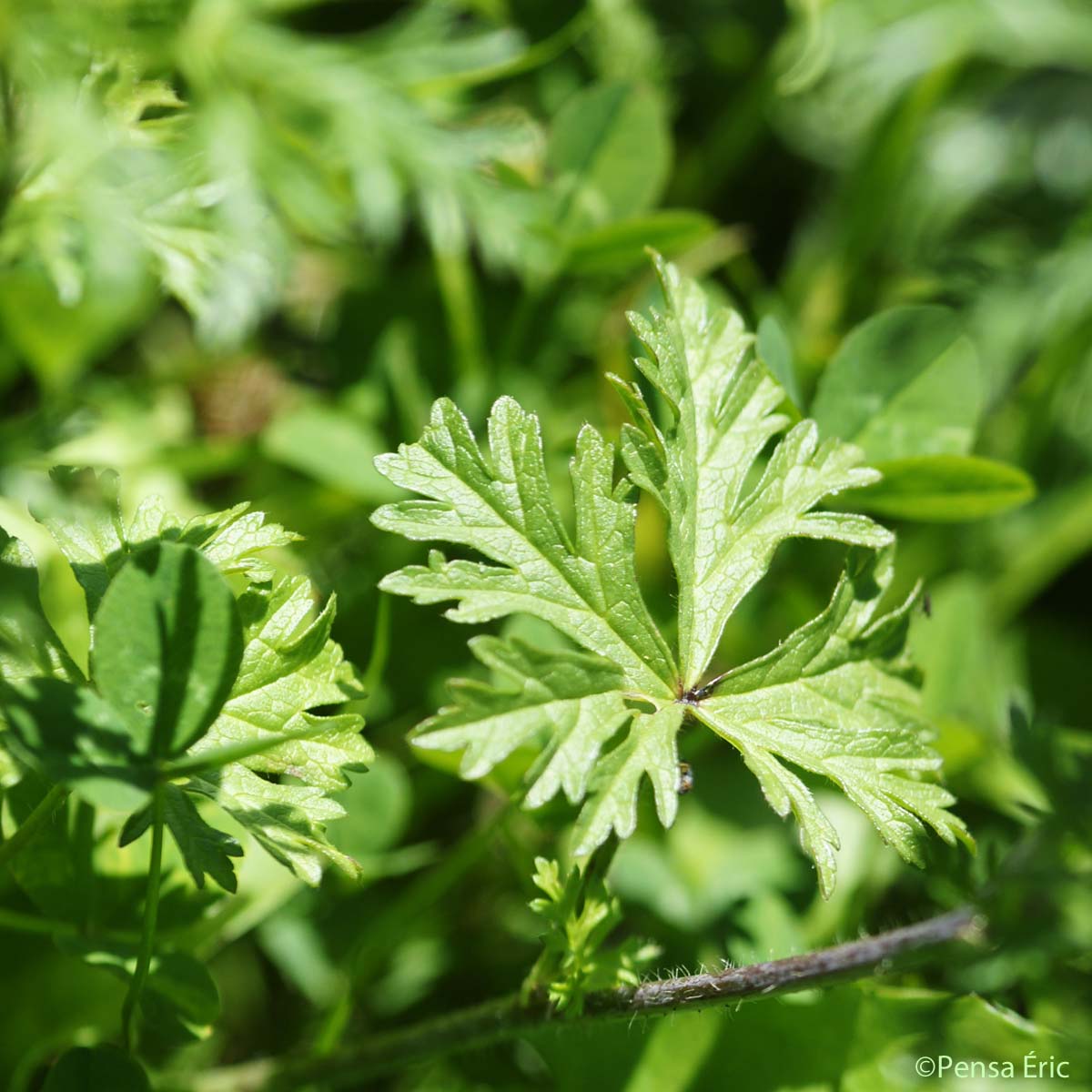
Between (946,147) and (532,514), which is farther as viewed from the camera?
(946,147)

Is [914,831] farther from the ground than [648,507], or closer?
farther from the ground

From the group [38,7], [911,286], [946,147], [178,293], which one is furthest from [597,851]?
[946,147]

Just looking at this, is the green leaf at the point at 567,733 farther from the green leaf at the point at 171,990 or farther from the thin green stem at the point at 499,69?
the thin green stem at the point at 499,69

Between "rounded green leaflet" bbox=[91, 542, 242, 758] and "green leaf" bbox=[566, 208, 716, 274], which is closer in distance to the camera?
"rounded green leaflet" bbox=[91, 542, 242, 758]

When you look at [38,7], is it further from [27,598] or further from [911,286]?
[911,286]

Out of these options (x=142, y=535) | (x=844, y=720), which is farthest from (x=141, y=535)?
(x=844, y=720)

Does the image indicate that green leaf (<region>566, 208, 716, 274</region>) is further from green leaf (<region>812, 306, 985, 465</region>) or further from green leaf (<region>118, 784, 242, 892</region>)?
green leaf (<region>118, 784, 242, 892</region>)

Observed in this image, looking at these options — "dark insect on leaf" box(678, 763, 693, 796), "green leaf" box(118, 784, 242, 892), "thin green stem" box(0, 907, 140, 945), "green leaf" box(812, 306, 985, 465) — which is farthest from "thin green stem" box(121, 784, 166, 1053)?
"green leaf" box(812, 306, 985, 465)

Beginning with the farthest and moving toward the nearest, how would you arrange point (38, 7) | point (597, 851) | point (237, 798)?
point (38, 7)
point (597, 851)
point (237, 798)
